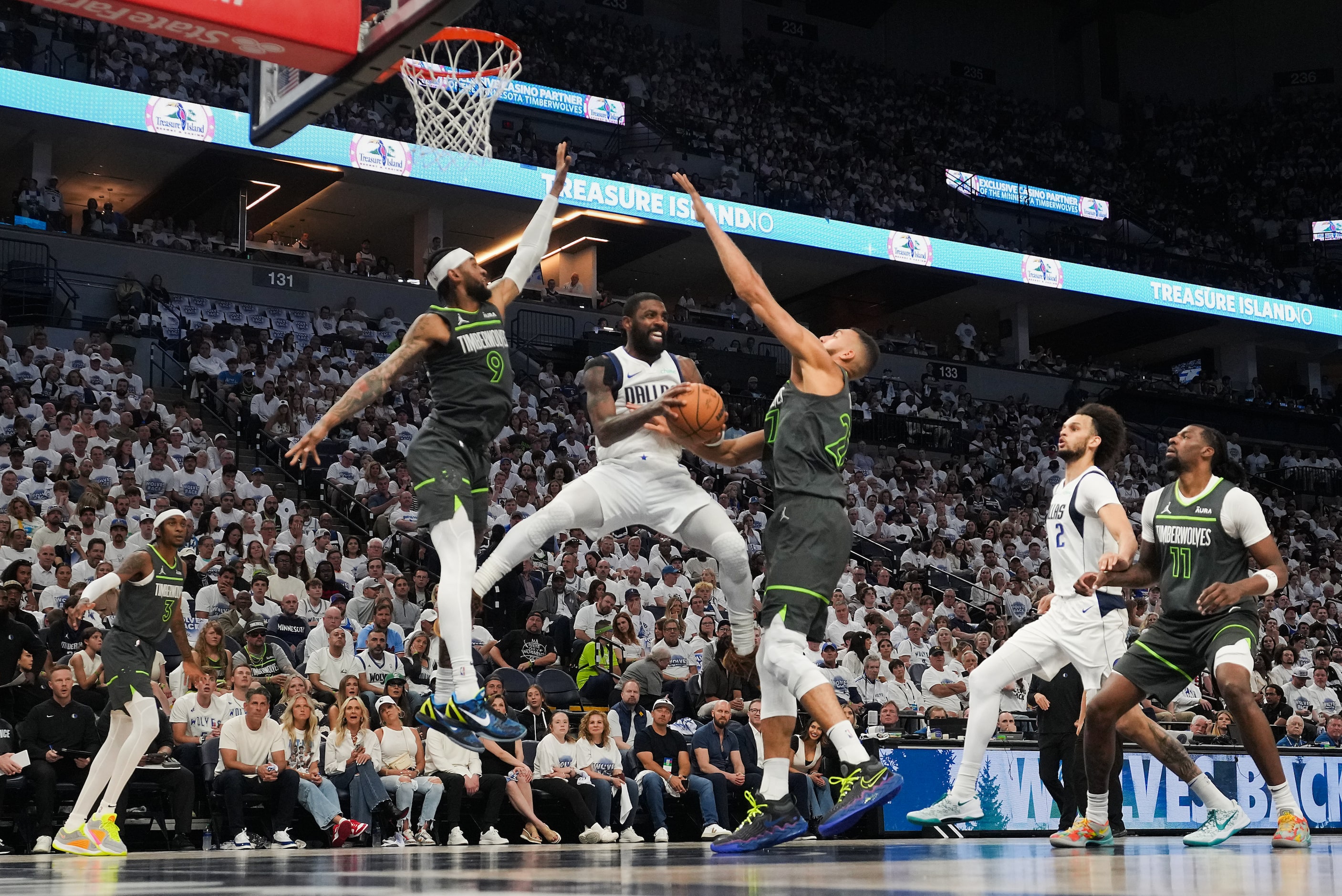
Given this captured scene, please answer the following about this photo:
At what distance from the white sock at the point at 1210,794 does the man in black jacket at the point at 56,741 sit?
8.55m

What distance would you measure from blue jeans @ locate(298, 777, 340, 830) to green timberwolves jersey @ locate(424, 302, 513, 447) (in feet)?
18.4

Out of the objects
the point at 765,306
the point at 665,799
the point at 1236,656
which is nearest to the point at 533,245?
the point at 765,306

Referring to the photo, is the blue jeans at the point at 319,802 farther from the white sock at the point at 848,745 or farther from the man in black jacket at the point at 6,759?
the white sock at the point at 848,745

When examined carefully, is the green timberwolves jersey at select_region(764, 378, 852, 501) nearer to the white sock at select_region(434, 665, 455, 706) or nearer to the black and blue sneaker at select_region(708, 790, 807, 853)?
the black and blue sneaker at select_region(708, 790, 807, 853)

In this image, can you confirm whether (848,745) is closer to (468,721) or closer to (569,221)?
(468,721)

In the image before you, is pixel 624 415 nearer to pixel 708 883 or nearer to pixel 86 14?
pixel 708 883

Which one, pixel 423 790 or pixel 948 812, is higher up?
pixel 948 812

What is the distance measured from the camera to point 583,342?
28328 millimetres

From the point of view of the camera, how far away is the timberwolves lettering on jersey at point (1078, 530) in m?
8.33

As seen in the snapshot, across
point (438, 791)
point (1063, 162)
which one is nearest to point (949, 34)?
point (1063, 162)

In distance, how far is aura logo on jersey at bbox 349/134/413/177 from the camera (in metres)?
26.2

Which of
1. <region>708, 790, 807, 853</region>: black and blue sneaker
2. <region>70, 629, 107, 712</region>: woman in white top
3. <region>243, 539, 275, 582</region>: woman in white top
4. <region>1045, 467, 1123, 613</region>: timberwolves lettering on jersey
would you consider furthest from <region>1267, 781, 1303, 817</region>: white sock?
→ <region>243, 539, 275, 582</region>: woman in white top

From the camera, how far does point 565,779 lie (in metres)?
12.6

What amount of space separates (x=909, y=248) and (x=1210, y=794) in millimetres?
25444
